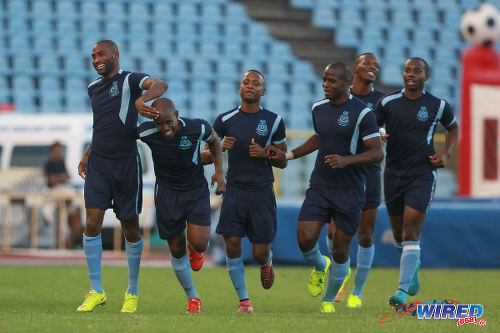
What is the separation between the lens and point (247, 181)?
695cm

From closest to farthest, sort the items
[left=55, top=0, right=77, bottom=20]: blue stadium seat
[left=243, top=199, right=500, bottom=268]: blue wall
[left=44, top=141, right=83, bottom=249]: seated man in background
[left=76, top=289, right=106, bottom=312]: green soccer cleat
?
[left=76, top=289, right=106, bottom=312]: green soccer cleat < [left=243, top=199, right=500, bottom=268]: blue wall < [left=44, top=141, right=83, bottom=249]: seated man in background < [left=55, top=0, right=77, bottom=20]: blue stadium seat

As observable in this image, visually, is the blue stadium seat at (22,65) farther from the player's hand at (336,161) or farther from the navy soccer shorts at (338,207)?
the player's hand at (336,161)

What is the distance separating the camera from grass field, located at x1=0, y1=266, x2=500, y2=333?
563 cm

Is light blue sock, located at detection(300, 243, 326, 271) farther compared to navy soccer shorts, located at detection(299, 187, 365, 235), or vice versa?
light blue sock, located at detection(300, 243, 326, 271)

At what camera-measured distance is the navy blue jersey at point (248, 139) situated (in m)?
6.95

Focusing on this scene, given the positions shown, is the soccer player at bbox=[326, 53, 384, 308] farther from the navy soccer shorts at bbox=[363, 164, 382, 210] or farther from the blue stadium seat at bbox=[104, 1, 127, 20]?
the blue stadium seat at bbox=[104, 1, 127, 20]

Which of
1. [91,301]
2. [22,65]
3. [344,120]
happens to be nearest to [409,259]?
[344,120]

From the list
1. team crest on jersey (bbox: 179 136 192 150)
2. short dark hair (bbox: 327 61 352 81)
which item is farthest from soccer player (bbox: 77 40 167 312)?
short dark hair (bbox: 327 61 352 81)

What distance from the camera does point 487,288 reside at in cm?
991

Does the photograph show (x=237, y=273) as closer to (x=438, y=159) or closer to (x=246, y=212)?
(x=246, y=212)

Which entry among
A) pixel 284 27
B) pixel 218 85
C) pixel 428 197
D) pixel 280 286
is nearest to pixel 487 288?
pixel 280 286

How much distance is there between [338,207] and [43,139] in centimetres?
995

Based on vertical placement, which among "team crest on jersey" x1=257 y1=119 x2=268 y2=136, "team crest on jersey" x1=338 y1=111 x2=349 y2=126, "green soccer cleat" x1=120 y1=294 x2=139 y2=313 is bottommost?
"green soccer cleat" x1=120 y1=294 x2=139 y2=313

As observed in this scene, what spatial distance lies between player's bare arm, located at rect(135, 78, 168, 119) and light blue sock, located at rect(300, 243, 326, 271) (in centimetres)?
183
